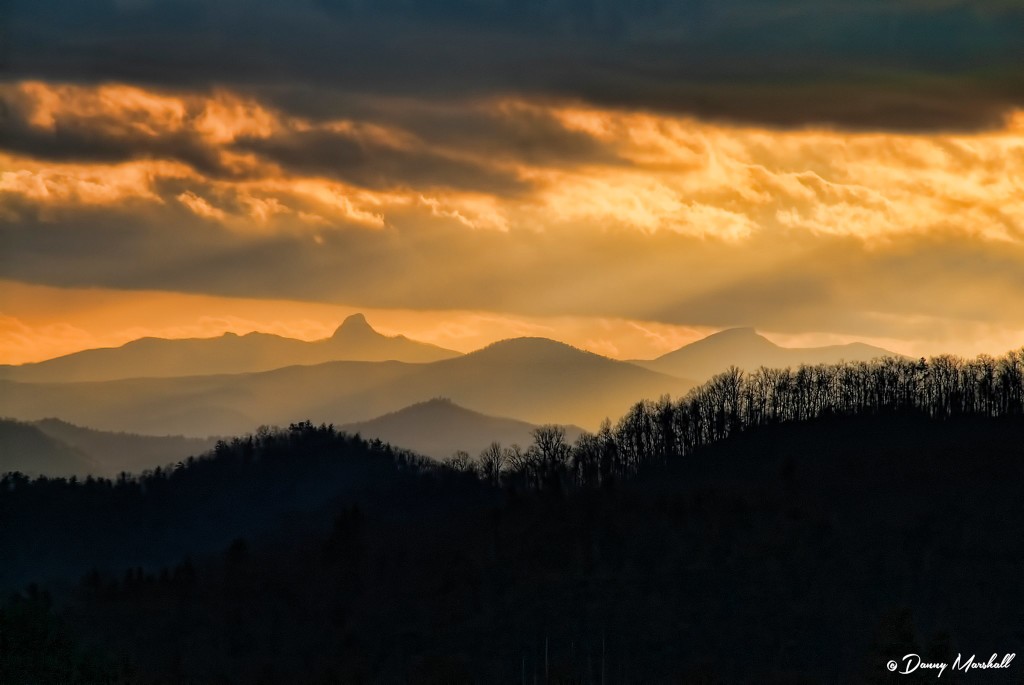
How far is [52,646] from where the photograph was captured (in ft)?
524

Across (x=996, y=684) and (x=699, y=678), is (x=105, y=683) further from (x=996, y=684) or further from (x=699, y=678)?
(x=996, y=684)

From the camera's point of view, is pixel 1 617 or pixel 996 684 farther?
pixel 996 684

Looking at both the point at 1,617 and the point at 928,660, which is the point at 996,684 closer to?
the point at 928,660

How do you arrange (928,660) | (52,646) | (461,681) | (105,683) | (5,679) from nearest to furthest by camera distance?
(928,660) < (5,679) < (105,683) < (52,646) < (461,681)

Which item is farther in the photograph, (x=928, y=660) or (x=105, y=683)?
(x=105, y=683)

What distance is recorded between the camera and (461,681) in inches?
7195

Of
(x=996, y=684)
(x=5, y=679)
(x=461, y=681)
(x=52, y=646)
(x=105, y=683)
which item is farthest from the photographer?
(x=996, y=684)

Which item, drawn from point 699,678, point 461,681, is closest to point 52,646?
point 461,681

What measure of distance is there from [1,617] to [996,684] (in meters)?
116

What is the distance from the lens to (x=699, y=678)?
656 feet

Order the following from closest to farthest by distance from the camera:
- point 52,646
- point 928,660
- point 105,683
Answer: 1. point 928,660
2. point 105,683
3. point 52,646

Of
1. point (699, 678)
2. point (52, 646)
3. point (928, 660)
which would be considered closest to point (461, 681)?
point (699, 678)

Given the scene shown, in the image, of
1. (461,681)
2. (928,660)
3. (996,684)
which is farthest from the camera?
(996,684)

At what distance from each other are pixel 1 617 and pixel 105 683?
13.3 metres
